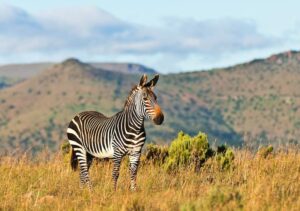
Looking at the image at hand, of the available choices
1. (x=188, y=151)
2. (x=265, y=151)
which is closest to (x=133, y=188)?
(x=188, y=151)

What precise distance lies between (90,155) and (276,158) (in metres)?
4.79

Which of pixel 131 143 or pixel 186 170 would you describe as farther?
pixel 186 170

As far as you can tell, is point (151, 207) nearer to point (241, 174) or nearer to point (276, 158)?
point (241, 174)

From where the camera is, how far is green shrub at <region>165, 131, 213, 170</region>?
54.3 ft

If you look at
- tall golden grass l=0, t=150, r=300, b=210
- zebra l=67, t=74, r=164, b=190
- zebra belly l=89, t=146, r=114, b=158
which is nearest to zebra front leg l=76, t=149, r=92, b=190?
zebra l=67, t=74, r=164, b=190

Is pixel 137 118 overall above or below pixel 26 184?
above

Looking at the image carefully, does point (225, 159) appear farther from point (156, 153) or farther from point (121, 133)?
point (121, 133)

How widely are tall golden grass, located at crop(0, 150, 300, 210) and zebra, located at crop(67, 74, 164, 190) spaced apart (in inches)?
23.6

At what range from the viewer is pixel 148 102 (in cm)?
1252

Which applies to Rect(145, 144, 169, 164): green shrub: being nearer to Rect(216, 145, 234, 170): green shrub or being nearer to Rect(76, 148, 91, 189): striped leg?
Rect(216, 145, 234, 170): green shrub

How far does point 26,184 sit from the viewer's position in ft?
48.8

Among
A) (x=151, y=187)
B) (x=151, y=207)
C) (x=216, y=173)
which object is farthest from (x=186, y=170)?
(x=151, y=207)

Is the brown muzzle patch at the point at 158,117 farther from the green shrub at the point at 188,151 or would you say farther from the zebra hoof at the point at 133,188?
the green shrub at the point at 188,151

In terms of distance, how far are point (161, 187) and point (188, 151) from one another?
2.86 meters
